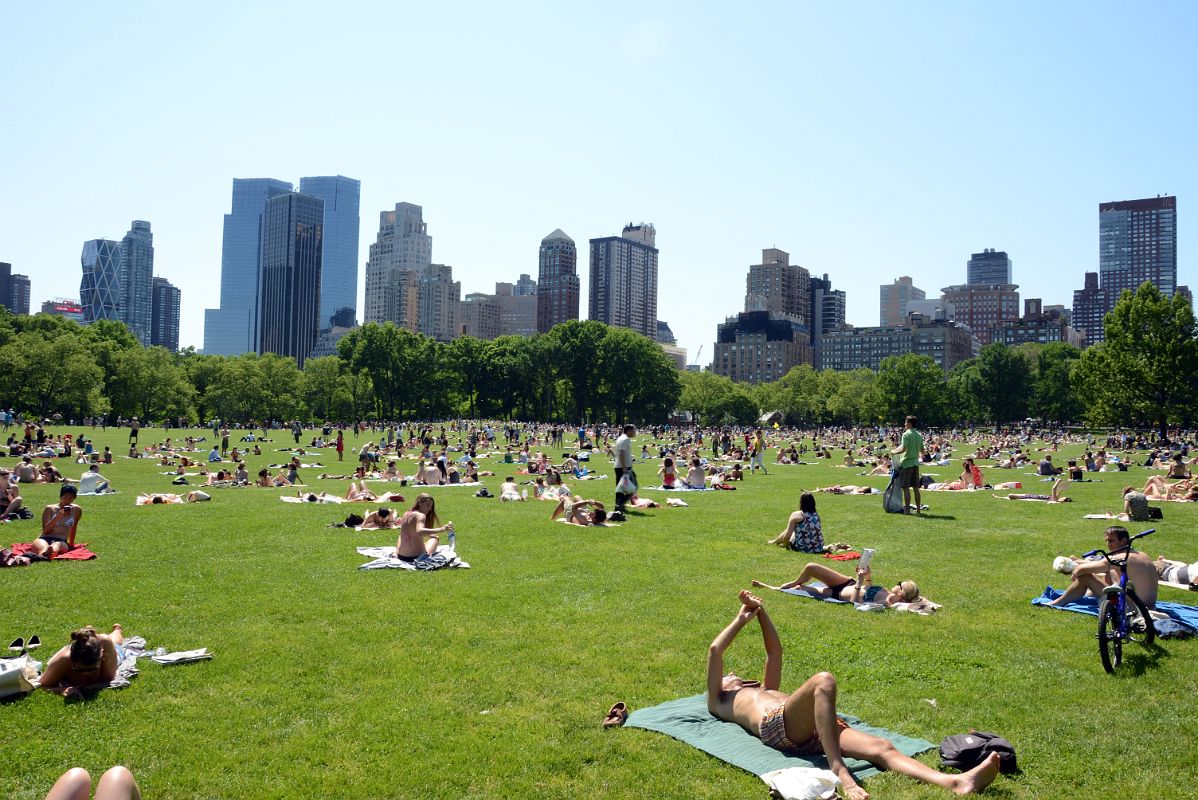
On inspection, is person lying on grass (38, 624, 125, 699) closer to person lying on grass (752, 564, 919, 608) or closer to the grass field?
the grass field

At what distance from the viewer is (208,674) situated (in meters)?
7.22

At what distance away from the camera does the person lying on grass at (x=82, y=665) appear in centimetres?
678

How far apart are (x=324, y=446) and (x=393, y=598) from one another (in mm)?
44924

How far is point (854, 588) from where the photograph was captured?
1001 cm

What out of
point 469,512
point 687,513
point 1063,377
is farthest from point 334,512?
point 1063,377

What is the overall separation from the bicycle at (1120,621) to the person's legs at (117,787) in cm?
779

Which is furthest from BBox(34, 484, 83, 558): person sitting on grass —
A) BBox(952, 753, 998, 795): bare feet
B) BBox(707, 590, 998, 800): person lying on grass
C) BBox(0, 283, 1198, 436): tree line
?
BBox(0, 283, 1198, 436): tree line

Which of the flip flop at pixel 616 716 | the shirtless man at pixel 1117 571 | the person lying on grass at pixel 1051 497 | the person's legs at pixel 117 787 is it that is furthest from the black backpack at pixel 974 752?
the person lying on grass at pixel 1051 497

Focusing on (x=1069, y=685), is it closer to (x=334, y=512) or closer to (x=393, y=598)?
(x=393, y=598)

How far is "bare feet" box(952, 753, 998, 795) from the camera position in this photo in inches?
200

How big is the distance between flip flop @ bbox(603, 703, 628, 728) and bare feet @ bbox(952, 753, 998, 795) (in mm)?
2349

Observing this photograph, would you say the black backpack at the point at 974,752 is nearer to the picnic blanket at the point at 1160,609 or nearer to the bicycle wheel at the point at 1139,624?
the bicycle wheel at the point at 1139,624

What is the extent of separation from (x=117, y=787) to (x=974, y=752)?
17.4ft

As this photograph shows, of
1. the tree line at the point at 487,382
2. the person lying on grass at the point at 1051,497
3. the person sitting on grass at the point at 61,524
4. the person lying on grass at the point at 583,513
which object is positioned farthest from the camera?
the tree line at the point at 487,382
